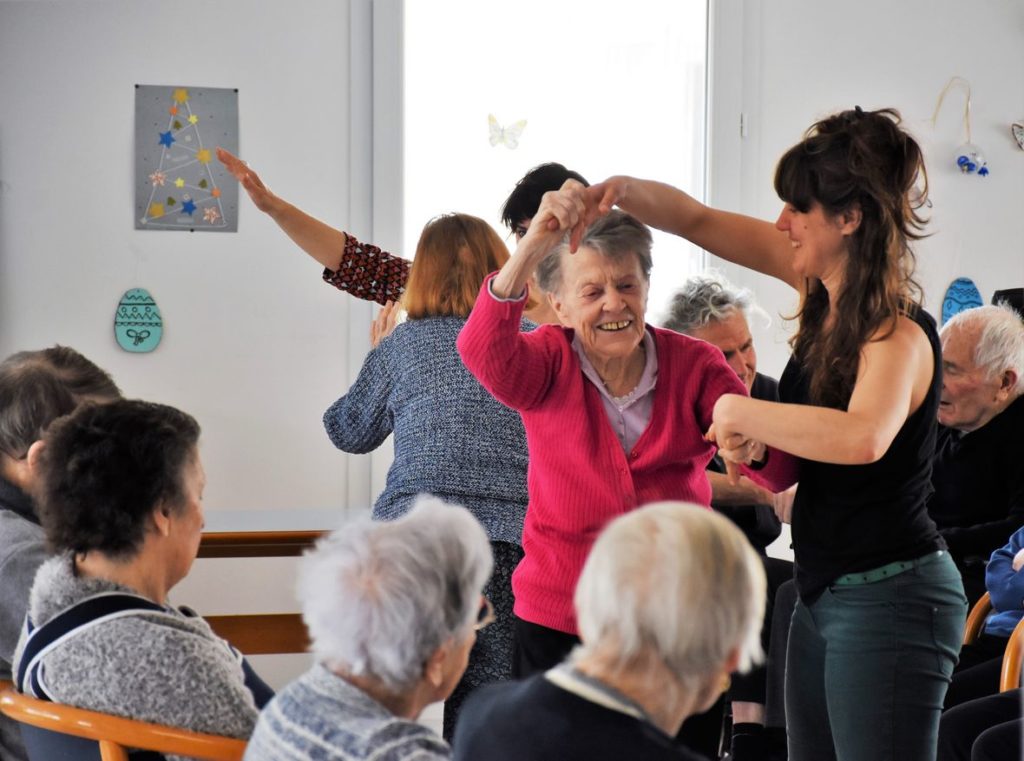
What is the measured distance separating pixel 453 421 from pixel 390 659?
1118 mm

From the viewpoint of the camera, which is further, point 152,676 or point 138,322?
point 138,322

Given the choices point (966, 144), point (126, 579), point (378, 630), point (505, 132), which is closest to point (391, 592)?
point (378, 630)

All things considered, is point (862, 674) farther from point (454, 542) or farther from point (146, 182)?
point (146, 182)

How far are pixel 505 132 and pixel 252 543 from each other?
1.94 metres

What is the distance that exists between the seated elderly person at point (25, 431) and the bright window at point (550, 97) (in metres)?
2.26

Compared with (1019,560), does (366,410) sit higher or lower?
higher

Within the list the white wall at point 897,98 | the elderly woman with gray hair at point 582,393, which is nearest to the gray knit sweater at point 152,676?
the elderly woman with gray hair at point 582,393

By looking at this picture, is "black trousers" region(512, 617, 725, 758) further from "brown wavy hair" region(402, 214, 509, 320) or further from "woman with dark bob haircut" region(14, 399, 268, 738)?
"brown wavy hair" region(402, 214, 509, 320)

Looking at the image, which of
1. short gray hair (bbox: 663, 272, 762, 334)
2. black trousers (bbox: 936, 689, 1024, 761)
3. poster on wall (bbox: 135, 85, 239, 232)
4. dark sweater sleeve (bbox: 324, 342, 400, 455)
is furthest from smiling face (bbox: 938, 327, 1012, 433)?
poster on wall (bbox: 135, 85, 239, 232)

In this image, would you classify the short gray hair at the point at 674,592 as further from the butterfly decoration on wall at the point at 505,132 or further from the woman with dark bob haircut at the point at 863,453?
the butterfly decoration on wall at the point at 505,132

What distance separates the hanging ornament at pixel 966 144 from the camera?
191 inches

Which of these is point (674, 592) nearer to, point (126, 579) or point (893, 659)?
point (893, 659)

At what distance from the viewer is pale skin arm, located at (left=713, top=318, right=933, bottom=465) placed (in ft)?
5.39

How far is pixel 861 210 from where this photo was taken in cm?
176
